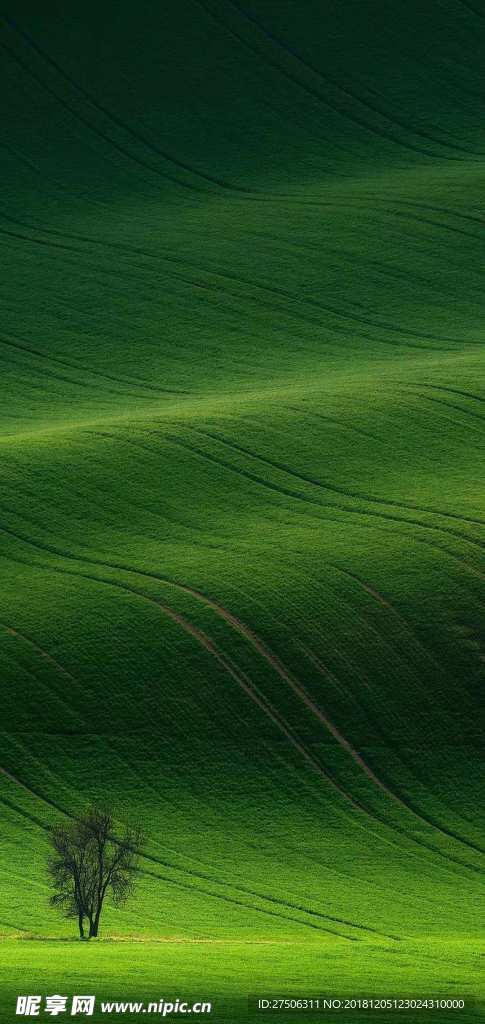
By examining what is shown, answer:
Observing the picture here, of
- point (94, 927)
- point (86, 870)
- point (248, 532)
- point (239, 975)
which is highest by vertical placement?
point (248, 532)

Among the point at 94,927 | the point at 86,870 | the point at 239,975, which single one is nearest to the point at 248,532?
the point at 86,870

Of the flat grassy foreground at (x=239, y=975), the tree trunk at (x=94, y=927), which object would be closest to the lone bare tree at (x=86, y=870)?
the tree trunk at (x=94, y=927)

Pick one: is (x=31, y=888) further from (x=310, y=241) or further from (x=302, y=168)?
(x=302, y=168)

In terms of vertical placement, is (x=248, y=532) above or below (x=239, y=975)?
above

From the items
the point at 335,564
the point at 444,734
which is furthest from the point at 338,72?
the point at 444,734

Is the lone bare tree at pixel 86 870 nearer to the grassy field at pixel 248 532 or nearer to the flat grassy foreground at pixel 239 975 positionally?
the grassy field at pixel 248 532

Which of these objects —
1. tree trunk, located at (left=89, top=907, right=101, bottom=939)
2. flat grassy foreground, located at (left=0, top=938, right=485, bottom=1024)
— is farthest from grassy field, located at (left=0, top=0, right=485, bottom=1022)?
tree trunk, located at (left=89, top=907, right=101, bottom=939)

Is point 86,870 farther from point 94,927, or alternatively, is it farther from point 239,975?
point 239,975
